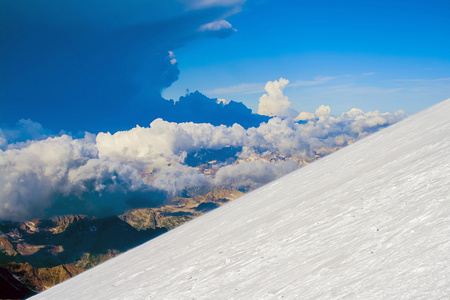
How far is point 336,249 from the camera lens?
5.46 m

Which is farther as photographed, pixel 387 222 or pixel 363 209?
pixel 363 209

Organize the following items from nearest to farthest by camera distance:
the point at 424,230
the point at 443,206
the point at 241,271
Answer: the point at 424,230
the point at 443,206
the point at 241,271

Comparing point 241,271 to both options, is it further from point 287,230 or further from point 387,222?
point 387,222

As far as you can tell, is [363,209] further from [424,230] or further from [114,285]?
[114,285]

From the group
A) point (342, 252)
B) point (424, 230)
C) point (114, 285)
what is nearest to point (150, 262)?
point (114, 285)

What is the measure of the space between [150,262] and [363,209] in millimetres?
7349

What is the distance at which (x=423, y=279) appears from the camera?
367 cm

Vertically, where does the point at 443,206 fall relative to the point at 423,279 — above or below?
above

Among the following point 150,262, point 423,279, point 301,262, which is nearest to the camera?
point 423,279

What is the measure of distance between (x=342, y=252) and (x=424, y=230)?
134 cm

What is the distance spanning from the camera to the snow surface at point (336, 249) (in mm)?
4125

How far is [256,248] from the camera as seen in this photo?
287 inches

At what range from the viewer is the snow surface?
162 inches

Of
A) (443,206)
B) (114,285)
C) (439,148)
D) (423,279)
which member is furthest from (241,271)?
(439,148)
